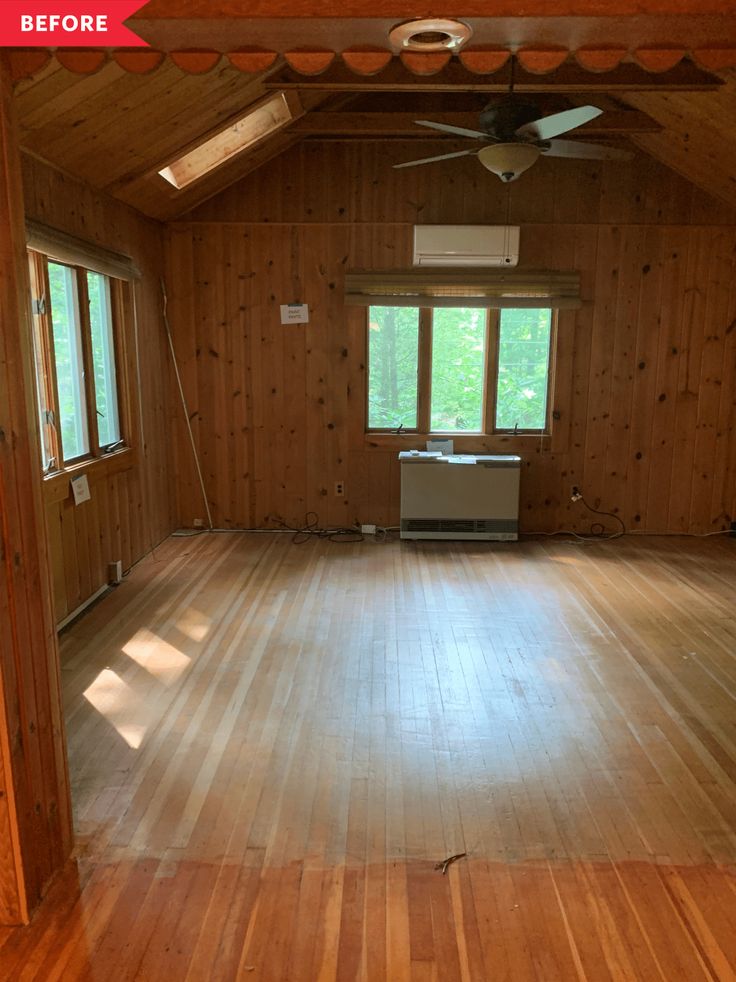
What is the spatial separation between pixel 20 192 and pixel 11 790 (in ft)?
5.16

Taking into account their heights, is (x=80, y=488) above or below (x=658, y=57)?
below

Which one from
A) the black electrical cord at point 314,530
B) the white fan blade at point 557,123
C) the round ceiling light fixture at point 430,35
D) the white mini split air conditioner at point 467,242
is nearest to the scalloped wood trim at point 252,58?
the round ceiling light fixture at point 430,35

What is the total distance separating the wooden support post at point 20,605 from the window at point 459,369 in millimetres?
4180

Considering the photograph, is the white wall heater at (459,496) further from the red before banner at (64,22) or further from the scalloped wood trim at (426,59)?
the red before banner at (64,22)

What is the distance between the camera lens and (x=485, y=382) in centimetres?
591

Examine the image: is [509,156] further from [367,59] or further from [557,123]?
[367,59]

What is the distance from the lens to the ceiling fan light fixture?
3355mm

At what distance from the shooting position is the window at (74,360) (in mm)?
3783

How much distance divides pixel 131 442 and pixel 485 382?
284 centimetres

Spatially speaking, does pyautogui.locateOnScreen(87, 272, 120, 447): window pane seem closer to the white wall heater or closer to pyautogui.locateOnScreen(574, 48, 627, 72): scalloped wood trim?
the white wall heater

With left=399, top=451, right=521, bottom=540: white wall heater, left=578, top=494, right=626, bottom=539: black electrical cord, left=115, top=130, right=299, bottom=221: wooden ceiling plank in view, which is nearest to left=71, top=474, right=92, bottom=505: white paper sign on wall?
left=115, top=130, right=299, bottom=221: wooden ceiling plank

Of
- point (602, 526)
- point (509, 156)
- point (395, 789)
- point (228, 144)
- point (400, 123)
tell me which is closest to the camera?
point (395, 789)

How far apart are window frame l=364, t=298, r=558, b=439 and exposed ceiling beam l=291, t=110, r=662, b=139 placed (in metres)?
1.25

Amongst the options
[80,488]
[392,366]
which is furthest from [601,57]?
[392,366]
